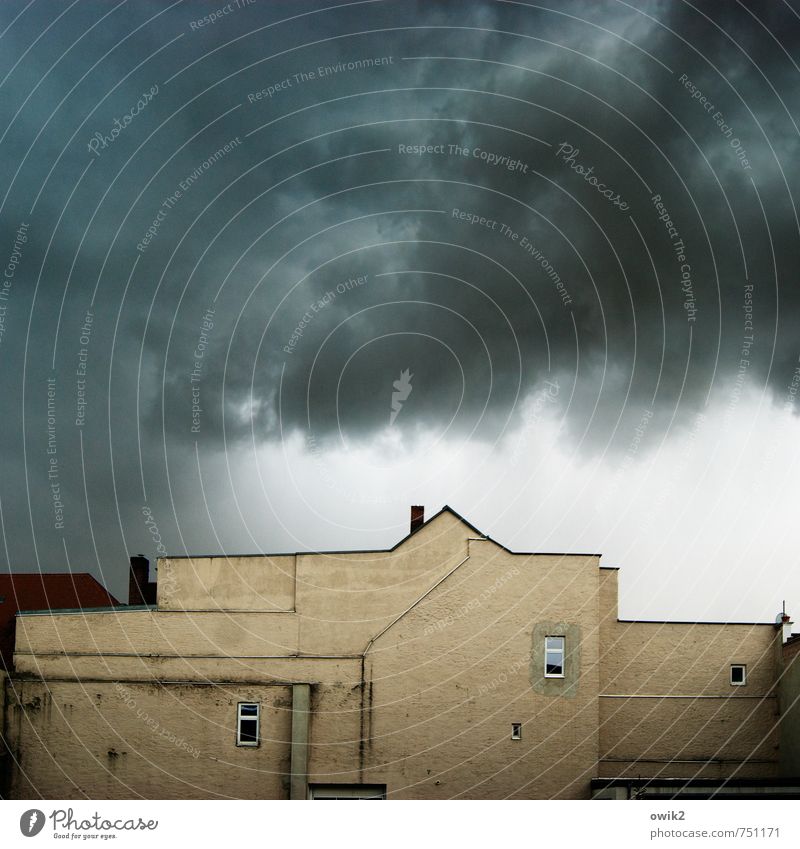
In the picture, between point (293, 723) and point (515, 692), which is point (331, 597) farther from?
point (515, 692)

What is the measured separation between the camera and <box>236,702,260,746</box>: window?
108 feet

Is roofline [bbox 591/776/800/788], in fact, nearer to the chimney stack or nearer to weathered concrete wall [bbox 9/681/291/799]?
weathered concrete wall [bbox 9/681/291/799]

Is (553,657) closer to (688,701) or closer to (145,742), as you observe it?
(688,701)

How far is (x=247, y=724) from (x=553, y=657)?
9.23m

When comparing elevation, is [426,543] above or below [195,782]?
above

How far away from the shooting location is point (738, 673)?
3606cm

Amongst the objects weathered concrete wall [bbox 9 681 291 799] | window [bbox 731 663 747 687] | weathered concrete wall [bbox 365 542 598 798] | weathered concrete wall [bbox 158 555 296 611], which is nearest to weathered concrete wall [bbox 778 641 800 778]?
window [bbox 731 663 747 687]

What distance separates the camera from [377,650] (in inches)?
1323

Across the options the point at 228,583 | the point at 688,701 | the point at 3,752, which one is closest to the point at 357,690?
the point at 228,583

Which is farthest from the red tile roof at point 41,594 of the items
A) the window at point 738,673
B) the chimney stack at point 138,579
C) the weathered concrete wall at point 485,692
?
the window at point 738,673

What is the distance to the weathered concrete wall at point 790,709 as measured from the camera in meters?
34.2
